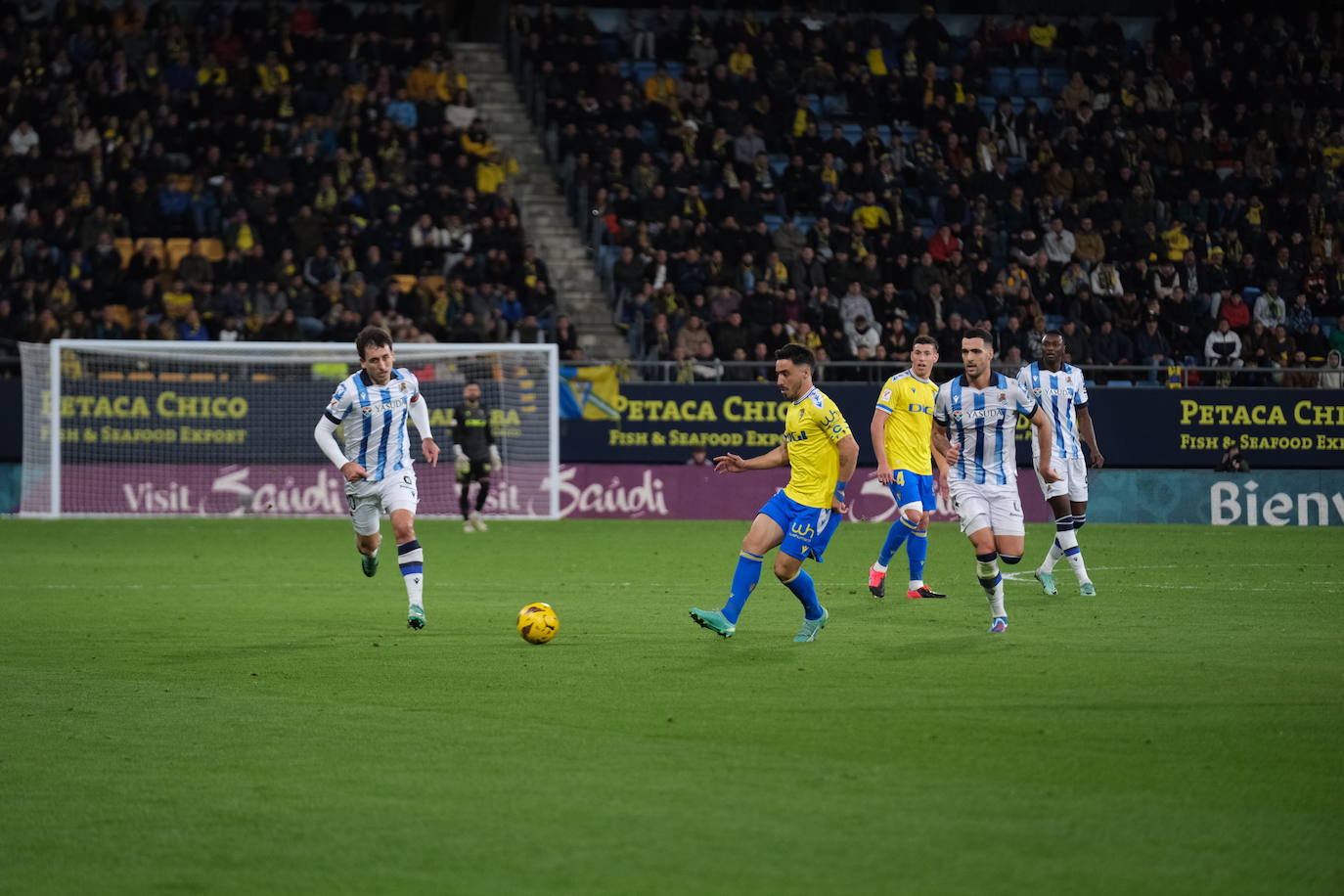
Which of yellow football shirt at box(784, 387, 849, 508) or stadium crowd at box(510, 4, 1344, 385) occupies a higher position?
stadium crowd at box(510, 4, 1344, 385)

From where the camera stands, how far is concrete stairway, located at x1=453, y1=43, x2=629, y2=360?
98.3 feet

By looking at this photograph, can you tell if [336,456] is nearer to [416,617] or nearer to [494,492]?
[416,617]

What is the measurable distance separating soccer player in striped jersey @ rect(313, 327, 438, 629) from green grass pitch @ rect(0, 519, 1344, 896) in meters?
0.81

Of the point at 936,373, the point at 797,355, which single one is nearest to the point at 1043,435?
the point at 797,355

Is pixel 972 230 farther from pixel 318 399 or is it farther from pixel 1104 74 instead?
pixel 318 399

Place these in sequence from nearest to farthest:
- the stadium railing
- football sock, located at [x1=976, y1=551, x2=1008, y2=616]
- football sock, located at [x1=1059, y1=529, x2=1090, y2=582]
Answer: football sock, located at [x1=976, y1=551, x2=1008, y2=616]
football sock, located at [x1=1059, y1=529, x2=1090, y2=582]
the stadium railing

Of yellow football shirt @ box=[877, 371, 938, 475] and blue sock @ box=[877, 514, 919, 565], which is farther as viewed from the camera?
yellow football shirt @ box=[877, 371, 938, 475]

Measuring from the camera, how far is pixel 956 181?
31766mm

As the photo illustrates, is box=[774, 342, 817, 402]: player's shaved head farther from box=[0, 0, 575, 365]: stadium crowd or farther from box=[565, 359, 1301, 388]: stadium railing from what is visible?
box=[0, 0, 575, 365]: stadium crowd

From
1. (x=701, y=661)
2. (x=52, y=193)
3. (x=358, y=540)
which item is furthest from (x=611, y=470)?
(x=701, y=661)

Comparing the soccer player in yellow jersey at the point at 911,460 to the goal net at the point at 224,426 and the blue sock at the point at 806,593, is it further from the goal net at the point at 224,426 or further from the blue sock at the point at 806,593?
the goal net at the point at 224,426

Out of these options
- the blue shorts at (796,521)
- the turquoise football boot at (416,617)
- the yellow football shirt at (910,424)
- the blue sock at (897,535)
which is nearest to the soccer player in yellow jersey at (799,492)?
the blue shorts at (796,521)

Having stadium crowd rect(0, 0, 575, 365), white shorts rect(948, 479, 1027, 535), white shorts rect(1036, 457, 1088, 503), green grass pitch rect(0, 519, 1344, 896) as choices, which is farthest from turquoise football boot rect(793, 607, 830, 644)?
stadium crowd rect(0, 0, 575, 365)

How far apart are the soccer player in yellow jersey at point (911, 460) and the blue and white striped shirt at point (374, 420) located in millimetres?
4124
